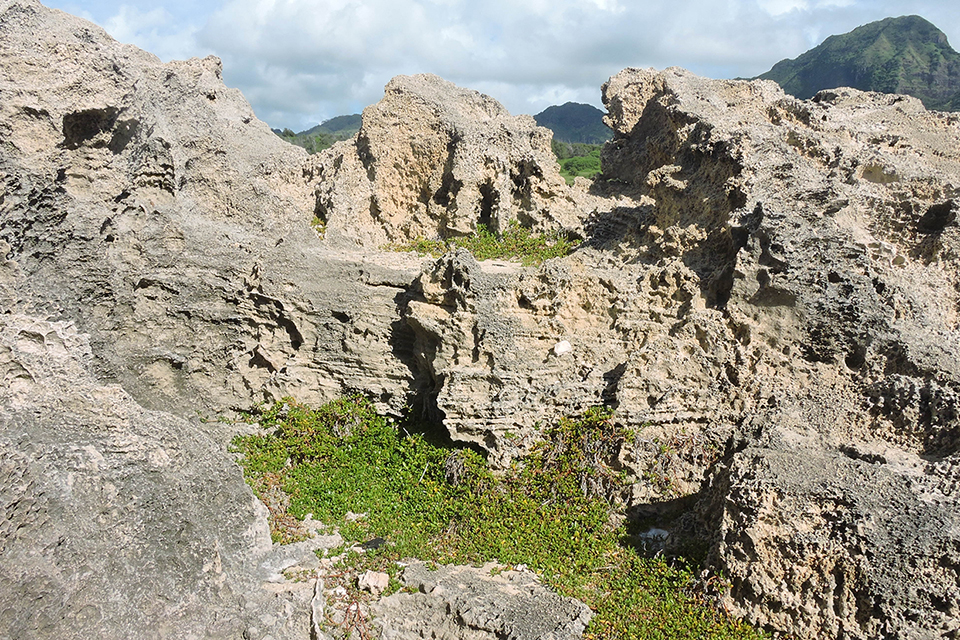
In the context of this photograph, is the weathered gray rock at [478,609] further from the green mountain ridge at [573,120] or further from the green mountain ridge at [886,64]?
the green mountain ridge at [573,120]

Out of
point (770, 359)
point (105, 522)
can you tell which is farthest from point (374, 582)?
point (770, 359)

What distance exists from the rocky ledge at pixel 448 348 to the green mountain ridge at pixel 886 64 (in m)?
96.4

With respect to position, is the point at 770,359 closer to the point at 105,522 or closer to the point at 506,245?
the point at 506,245

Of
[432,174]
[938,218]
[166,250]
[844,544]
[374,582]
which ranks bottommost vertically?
[374,582]

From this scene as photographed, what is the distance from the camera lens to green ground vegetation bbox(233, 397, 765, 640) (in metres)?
7.68

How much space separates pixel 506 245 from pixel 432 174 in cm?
283

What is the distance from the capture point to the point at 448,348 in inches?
430

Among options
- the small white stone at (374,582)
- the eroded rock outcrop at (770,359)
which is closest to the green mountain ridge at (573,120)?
the eroded rock outcrop at (770,359)

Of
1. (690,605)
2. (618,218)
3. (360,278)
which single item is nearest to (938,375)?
(690,605)

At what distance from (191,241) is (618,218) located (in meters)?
9.73

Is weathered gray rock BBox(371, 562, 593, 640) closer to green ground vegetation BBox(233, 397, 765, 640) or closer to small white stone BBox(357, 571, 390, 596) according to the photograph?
small white stone BBox(357, 571, 390, 596)


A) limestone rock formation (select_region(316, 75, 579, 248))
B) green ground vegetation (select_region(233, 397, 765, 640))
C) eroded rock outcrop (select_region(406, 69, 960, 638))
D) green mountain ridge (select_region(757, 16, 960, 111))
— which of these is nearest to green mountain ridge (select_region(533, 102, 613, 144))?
green mountain ridge (select_region(757, 16, 960, 111))

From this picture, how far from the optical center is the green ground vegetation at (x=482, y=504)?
25.2 feet

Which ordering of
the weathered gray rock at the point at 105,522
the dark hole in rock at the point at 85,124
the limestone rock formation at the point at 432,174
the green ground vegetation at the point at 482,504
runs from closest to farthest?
1. the weathered gray rock at the point at 105,522
2. the green ground vegetation at the point at 482,504
3. the dark hole in rock at the point at 85,124
4. the limestone rock formation at the point at 432,174
